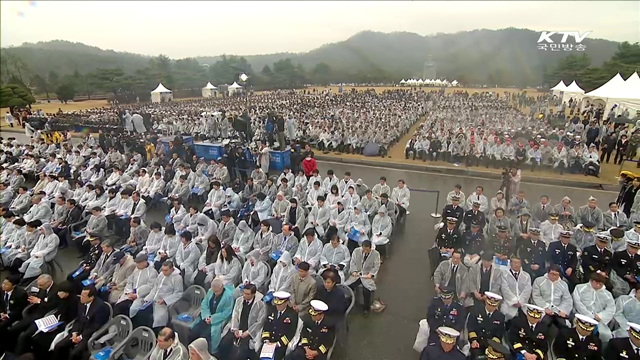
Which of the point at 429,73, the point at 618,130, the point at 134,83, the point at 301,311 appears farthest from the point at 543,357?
the point at 429,73

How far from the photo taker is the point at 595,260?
580 cm

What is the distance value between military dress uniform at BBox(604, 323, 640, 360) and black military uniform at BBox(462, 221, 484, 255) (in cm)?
253

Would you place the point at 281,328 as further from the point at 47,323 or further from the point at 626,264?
the point at 626,264

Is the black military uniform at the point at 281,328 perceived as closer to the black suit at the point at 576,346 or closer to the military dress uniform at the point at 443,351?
the military dress uniform at the point at 443,351

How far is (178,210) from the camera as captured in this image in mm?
7938

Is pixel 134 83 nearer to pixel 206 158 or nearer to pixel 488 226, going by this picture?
pixel 206 158

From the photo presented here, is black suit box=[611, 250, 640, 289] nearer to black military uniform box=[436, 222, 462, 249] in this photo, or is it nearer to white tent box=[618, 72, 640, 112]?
black military uniform box=[436, 222, 462, 249]

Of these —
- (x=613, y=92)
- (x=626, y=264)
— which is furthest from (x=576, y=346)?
(x=613, y=92)

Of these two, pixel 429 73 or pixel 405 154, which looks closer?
pixel 405 154

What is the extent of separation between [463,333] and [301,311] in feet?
6.92

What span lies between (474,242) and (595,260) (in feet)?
5.99

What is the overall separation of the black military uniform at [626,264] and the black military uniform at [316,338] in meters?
4.65

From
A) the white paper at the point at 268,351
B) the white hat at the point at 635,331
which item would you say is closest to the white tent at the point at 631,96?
the white hat at the point at 635,331

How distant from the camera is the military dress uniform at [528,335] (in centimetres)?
421
